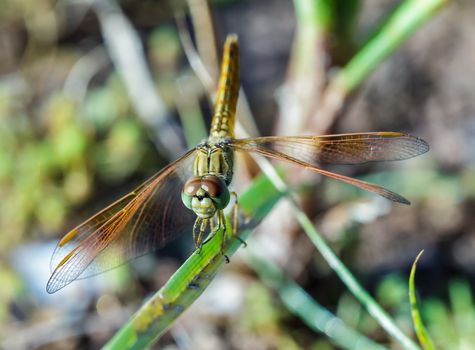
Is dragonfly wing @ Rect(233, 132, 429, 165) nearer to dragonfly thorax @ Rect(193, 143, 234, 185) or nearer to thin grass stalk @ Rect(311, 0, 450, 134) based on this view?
dragonfly thorax @ Rect(193, 143, 234, 185)

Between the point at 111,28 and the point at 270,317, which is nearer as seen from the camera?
the point at 270,317

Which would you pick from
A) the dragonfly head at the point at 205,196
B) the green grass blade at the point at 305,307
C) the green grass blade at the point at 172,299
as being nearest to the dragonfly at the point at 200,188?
the dragonfly head at the point at 205,196

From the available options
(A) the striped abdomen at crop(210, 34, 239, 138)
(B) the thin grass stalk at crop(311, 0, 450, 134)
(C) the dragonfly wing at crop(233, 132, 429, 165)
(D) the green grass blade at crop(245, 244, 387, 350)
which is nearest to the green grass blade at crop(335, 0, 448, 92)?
(B) the thin grass stalk at crop(311, 0, 450, 134)

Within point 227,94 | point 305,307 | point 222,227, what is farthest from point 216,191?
point 305,307

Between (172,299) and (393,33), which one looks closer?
(172,299)

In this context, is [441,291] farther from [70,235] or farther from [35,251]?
[35,251]

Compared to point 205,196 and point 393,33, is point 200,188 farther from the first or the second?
point 393,33

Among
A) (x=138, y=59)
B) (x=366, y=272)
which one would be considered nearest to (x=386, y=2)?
(x=138, y=59)
